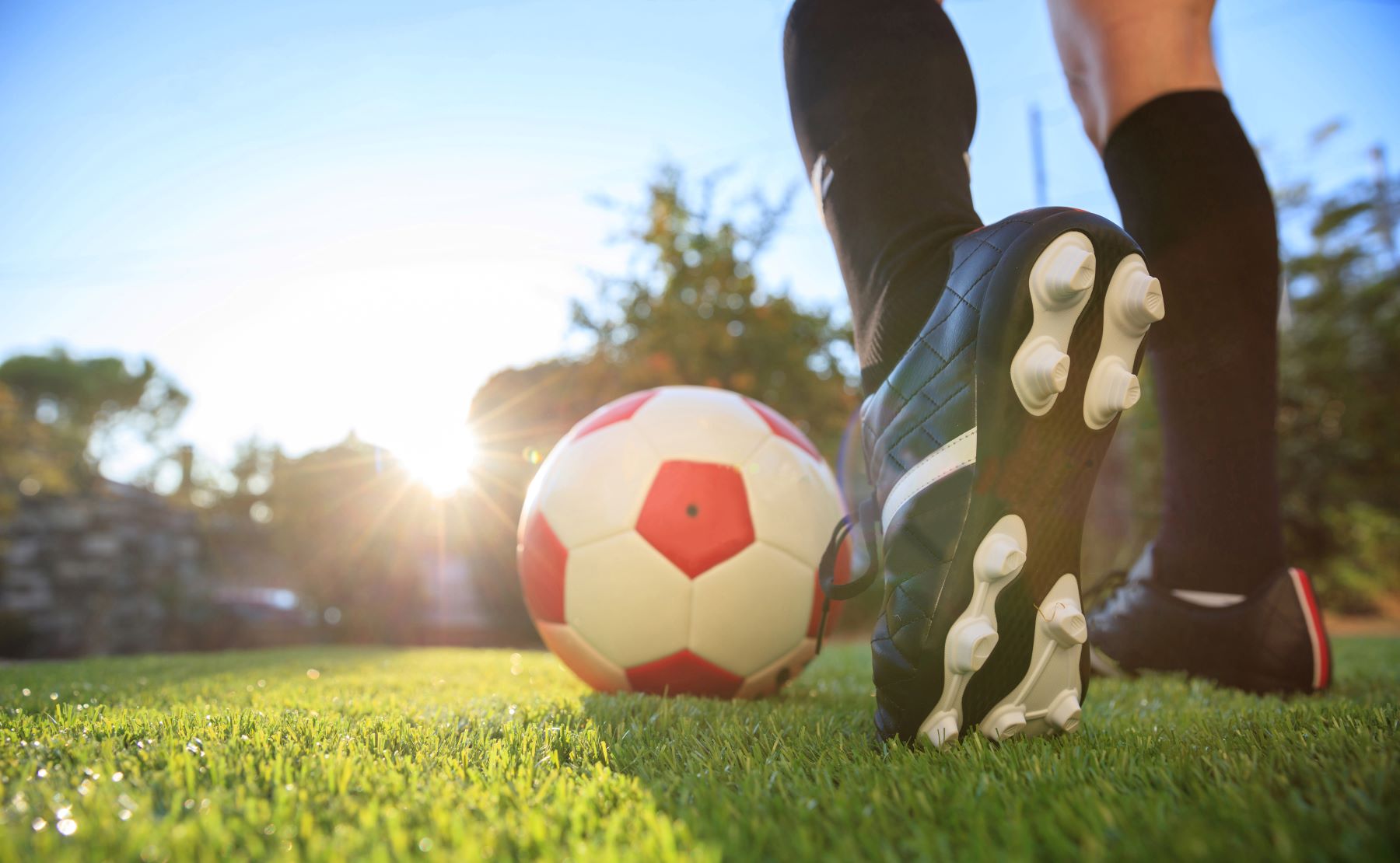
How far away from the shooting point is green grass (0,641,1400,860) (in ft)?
2.01

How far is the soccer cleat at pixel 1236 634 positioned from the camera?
4.93 ft

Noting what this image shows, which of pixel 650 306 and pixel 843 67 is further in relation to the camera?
pixel 650 306

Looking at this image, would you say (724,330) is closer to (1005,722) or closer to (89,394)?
(1005,722)

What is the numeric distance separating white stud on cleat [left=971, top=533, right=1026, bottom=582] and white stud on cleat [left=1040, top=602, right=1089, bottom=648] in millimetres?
82

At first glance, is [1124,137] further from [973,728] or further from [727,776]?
[727,776]

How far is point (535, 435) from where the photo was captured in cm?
602

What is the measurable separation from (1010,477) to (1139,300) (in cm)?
28

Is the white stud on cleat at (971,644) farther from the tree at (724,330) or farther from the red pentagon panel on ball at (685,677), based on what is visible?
the tree at (724,330)

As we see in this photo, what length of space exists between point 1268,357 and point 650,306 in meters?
6.91

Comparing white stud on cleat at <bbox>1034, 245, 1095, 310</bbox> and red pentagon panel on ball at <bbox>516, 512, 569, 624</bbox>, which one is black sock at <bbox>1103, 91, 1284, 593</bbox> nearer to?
white stud on cleat at <bbox>1034, 245, 1095, 310</bbox>

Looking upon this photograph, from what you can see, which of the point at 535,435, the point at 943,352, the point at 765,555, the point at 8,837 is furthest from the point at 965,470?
the point at 535,435

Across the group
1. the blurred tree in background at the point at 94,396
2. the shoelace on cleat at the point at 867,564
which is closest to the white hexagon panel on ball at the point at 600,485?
the shoelace on cleat at the point at 867,564

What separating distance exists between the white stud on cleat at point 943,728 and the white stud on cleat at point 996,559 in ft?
0.63

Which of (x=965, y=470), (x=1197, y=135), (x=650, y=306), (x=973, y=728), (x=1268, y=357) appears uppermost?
(x=650, y=306)
